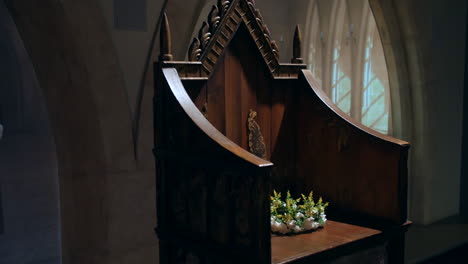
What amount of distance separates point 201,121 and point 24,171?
6864 millimetres

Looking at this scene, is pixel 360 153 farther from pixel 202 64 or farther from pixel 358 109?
pixel 358 109

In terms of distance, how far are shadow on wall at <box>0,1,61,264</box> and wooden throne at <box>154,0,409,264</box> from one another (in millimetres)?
2597

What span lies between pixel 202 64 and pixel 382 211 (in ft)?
3.02

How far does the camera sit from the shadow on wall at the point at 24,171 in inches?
176

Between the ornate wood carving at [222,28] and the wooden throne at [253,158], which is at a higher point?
the ornate wood carving at [222,28]

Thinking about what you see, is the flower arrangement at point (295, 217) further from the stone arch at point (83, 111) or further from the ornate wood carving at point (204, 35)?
the stone arch at point (83, 111)

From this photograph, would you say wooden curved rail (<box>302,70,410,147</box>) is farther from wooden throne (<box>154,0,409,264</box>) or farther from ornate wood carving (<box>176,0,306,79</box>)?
ornate wood carving (<box>176,0,306,79</box>)

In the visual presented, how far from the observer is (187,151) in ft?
5.84

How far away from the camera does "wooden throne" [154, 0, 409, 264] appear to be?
162cm

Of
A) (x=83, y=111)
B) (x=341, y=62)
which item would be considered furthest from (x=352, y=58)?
(x=83, y=111)

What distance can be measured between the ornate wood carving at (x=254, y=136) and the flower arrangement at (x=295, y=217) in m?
0.23

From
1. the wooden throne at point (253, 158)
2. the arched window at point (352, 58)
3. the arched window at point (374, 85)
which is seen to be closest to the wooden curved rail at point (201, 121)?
the wooden throne at point (253, 158)

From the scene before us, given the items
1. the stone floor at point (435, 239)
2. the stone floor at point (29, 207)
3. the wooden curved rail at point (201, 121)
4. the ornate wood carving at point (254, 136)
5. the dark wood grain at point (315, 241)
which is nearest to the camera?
the wooden curved rail at point (201, 121)

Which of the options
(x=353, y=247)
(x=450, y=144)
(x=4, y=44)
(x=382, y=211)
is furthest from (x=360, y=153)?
(x=4, y=44)
